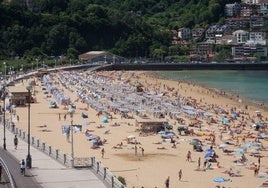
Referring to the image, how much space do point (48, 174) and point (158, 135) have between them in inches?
546

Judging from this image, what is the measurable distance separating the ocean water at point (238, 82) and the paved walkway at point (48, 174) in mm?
34558

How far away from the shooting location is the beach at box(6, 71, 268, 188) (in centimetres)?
2409

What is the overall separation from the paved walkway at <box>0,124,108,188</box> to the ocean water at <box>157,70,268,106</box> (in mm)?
34558

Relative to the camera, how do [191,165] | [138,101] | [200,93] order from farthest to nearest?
[200,93] < [138,101] < [191,165]

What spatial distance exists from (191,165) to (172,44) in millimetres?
105153

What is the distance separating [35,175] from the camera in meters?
19.3

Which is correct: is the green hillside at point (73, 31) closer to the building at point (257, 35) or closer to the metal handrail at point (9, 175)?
the building at point (257, 35)

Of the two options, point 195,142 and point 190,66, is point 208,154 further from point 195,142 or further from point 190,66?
point 190,66

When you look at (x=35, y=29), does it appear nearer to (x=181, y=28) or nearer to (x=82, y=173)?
(x=181, y=28)

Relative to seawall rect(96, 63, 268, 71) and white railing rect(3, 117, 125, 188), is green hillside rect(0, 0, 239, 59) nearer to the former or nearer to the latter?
seawall rect(96, 63, 268, 71)

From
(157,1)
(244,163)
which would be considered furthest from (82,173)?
(157,1)

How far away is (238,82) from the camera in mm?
80500

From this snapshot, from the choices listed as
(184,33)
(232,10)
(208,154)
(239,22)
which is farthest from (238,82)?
(232,10)

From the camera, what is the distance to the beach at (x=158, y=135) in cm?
2409
